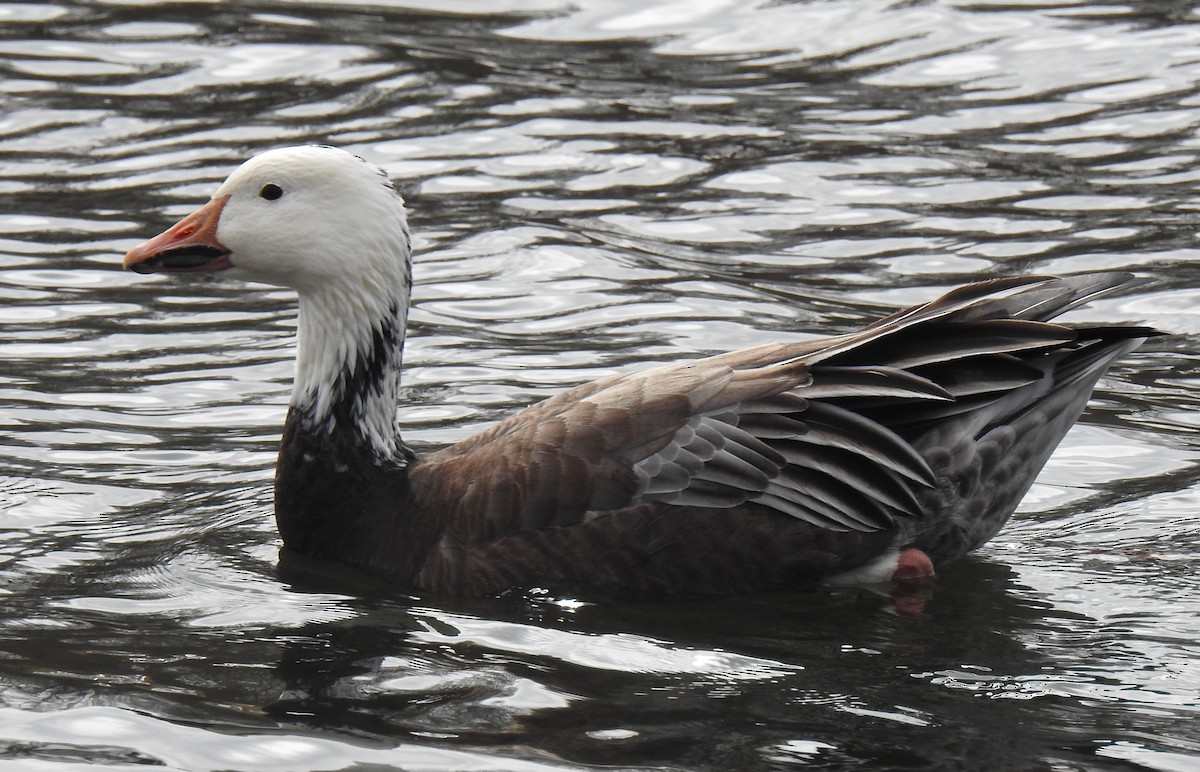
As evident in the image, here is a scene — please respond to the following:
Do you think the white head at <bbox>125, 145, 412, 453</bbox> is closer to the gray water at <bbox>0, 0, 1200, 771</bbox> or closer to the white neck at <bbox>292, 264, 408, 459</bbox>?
the white neck at <bbox>292, 264, 408, 459</bbox>

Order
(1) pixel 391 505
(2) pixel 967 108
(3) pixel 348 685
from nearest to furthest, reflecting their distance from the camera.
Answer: (3) pixel 348 685 → (1) pixel 391 505 → (2) pixel 967 108

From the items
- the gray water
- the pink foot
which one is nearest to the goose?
the pink foot

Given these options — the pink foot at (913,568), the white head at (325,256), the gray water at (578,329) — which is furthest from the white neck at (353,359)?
the pink foot at (913,568)

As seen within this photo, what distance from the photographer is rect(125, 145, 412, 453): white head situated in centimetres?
758

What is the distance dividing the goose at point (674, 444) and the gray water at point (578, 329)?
0.19 meters

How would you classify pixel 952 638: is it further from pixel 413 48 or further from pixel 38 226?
pixel 413 48

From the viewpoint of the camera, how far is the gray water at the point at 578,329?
5.84 metres

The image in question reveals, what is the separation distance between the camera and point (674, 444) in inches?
277

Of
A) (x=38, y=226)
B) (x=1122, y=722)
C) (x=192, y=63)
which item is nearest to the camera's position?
(x=1122, y=722)

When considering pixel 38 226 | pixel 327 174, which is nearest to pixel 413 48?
pixel 38 226

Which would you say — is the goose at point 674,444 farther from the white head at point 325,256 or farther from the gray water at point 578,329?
the gray water at point 578,329

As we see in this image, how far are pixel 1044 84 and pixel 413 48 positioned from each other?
5.13 meters

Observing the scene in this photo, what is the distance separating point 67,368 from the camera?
9734 millimetres

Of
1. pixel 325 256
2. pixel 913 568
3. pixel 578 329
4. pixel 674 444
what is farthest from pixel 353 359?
pixel 578 329
